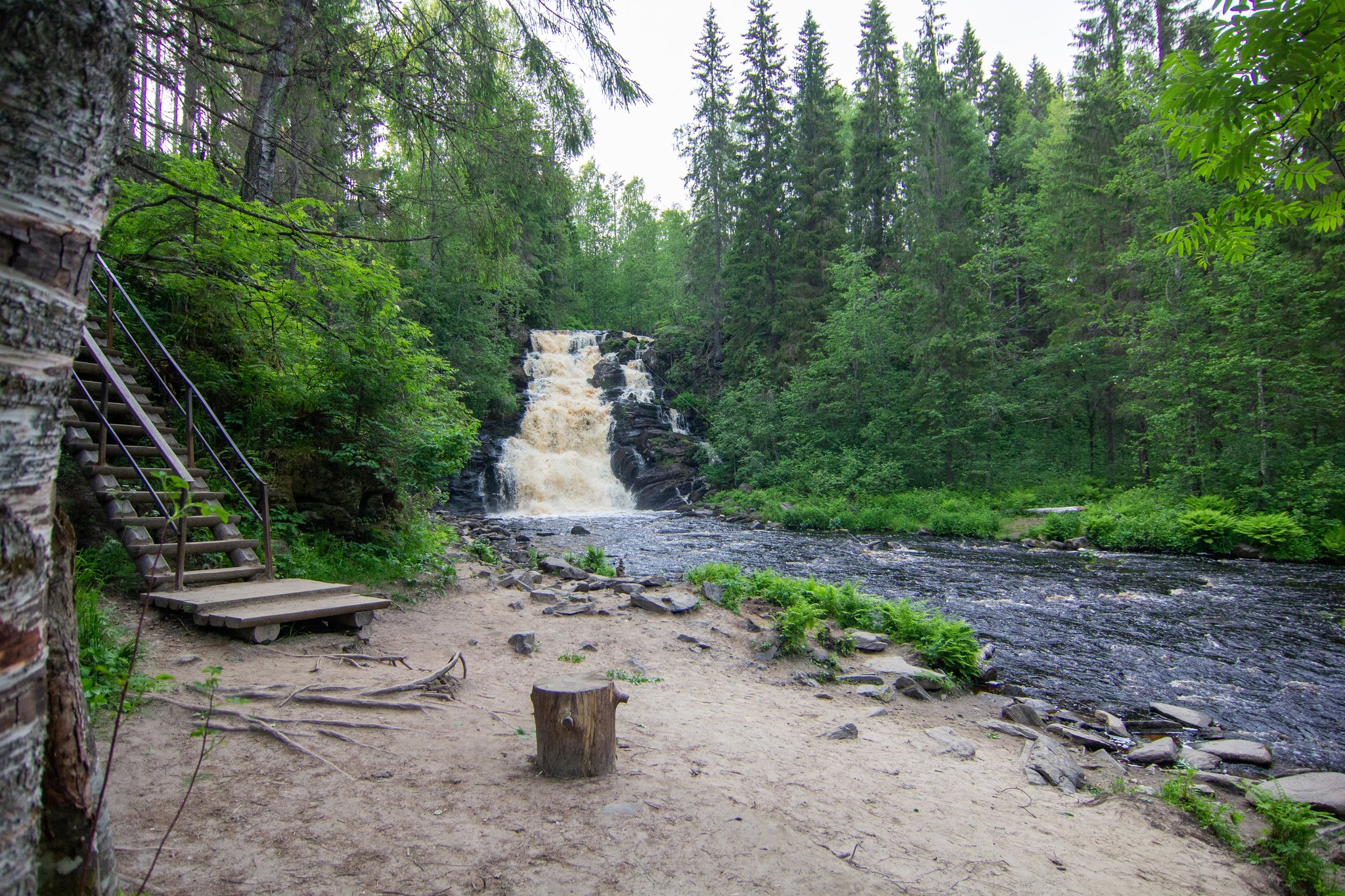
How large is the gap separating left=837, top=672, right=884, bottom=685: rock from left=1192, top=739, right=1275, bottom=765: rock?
258cm

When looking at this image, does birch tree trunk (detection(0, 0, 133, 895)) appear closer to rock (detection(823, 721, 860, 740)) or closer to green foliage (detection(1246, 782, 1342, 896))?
rock (detection(823, 721, 860, 740))

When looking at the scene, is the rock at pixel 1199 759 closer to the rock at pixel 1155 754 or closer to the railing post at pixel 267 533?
the rock at pixel 1155 754

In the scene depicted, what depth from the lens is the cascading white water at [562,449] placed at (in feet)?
79.2

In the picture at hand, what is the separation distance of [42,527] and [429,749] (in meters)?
Answer: 2.95

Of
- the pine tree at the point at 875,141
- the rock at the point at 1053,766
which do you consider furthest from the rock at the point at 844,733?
the pine tree at the point at 875,141

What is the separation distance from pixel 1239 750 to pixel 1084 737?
117 cm

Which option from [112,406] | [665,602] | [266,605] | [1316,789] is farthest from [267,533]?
[1316,789]

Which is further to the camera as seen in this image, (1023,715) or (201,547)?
(1023,715)

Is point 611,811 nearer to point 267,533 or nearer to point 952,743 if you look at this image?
point 952,743

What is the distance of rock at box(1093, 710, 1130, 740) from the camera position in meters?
6.13

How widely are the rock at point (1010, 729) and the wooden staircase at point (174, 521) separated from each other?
5374mm

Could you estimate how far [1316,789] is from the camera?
16.0ft

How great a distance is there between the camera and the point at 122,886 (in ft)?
7.86

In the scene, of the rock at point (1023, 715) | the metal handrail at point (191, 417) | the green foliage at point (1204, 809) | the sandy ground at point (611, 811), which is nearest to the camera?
the sandy ground at point (611, 811)
